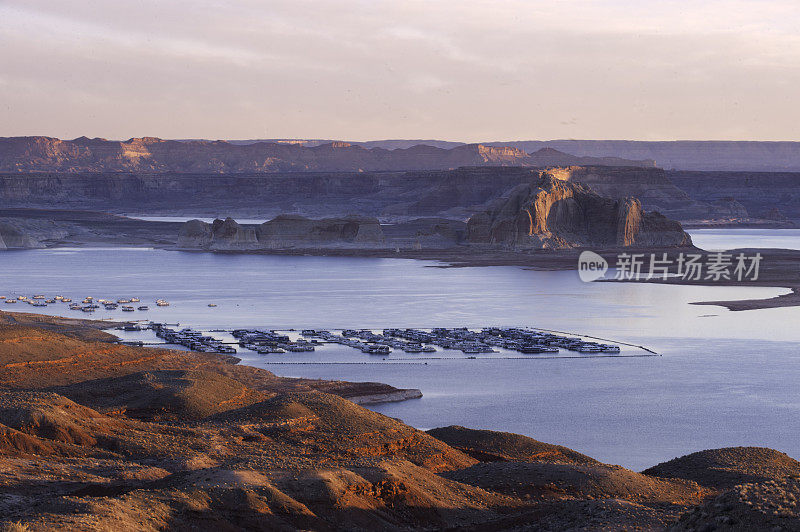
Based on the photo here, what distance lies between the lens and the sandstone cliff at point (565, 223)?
137875 millimetres

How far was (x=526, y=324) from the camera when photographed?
67.1 meters

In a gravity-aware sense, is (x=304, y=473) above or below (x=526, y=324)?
above

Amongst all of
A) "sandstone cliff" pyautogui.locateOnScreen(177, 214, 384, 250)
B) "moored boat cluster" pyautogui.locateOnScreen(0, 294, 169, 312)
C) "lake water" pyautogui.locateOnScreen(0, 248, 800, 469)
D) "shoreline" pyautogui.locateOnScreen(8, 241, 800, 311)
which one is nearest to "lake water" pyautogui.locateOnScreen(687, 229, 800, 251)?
"shoreline" pyautogui.locateOnScreen(8, 241, 800, 311)

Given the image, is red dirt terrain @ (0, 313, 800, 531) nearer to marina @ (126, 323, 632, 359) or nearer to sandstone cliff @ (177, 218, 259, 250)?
marina @ (126, 323, 632, 359)

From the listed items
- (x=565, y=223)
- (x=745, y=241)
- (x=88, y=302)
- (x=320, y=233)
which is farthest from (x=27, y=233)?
(x=745, y=241)

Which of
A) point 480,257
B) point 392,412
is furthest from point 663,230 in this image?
point 392,412

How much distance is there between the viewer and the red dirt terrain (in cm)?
2022

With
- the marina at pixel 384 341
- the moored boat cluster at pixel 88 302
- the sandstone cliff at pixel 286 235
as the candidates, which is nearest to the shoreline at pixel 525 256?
the sandstone cliff at pixel 286 235

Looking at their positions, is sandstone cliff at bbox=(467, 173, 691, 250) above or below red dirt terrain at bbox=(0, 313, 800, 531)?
above

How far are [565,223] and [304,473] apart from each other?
12268 cm

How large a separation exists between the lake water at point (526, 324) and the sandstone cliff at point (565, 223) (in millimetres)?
20393

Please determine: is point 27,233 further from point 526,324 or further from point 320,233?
point 526,324

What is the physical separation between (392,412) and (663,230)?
111 meters

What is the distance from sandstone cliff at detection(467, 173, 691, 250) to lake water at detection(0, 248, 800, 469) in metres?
20.4
